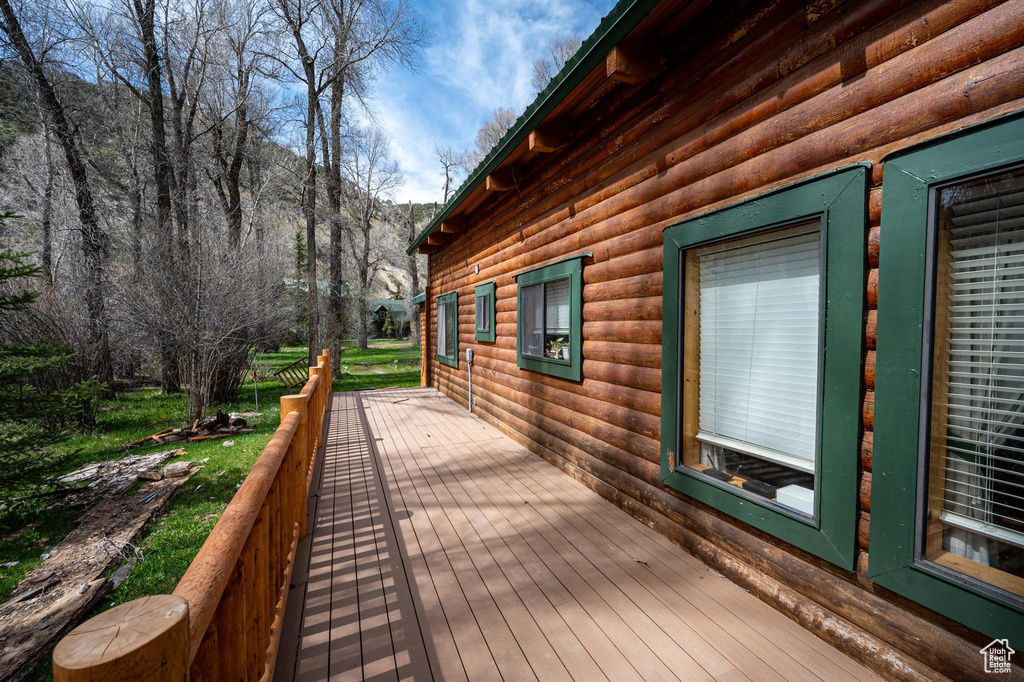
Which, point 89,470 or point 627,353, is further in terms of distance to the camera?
point 89,470

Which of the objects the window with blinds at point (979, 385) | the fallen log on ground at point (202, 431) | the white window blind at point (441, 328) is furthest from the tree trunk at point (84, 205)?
the window with blinds at point (979, 385)

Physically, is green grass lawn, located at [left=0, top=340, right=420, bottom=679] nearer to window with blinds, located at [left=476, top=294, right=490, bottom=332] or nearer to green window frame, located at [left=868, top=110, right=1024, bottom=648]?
window with blinds, located at [left=476, top=294, right=490, bottom=332]

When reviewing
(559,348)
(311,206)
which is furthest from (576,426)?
(311,206)

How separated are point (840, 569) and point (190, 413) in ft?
30.3

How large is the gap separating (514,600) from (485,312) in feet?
15.5

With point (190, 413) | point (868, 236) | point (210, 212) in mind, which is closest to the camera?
point (868, 236)

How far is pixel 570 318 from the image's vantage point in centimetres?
414

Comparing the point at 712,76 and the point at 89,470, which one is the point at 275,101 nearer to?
the point at 89,470

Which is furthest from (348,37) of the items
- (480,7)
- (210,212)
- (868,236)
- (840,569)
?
(840,569)

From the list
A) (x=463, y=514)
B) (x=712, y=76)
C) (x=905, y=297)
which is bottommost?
(x=463, y=514)

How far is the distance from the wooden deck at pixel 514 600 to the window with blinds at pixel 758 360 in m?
0.64

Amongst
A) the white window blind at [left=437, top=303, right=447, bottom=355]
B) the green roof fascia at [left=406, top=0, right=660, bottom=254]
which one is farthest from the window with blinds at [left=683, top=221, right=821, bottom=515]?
the white window blind at [left=437, top=303, right=447, bottom=355]

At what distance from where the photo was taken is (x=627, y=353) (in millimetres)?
3346

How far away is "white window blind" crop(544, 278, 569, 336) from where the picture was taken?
4496 millimetres
